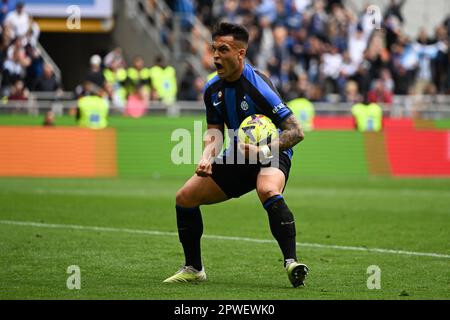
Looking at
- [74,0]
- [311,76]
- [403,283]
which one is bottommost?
[403,283]

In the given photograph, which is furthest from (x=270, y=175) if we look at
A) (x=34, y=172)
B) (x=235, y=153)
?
(x=34, y=172)

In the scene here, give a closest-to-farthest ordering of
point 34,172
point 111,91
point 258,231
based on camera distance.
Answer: point 258,231
point 34,172
point 111,91

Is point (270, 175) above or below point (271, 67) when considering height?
below

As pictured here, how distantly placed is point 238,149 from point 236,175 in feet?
0.89

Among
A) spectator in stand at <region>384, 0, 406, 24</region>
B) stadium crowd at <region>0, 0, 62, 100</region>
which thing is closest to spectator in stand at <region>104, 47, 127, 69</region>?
stadium crowd at <region>0, 0, 62, 100</region>

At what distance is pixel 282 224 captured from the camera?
954 centimetres

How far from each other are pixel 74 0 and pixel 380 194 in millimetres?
13393

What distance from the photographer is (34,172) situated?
79.1 feet

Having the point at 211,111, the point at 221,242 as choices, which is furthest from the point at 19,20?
the point at 211,111

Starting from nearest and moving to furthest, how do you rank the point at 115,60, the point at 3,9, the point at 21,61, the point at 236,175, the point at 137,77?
the point at 236,175 → the point at 21,61 → the point at 3,9 → the point at 137,77 → the point at 115,60

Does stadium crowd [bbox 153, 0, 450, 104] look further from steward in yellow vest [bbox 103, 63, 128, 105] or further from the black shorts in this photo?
the black shorts

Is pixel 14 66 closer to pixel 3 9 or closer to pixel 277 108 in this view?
pixel 3 9

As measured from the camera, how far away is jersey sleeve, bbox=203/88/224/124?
10.0 metres
